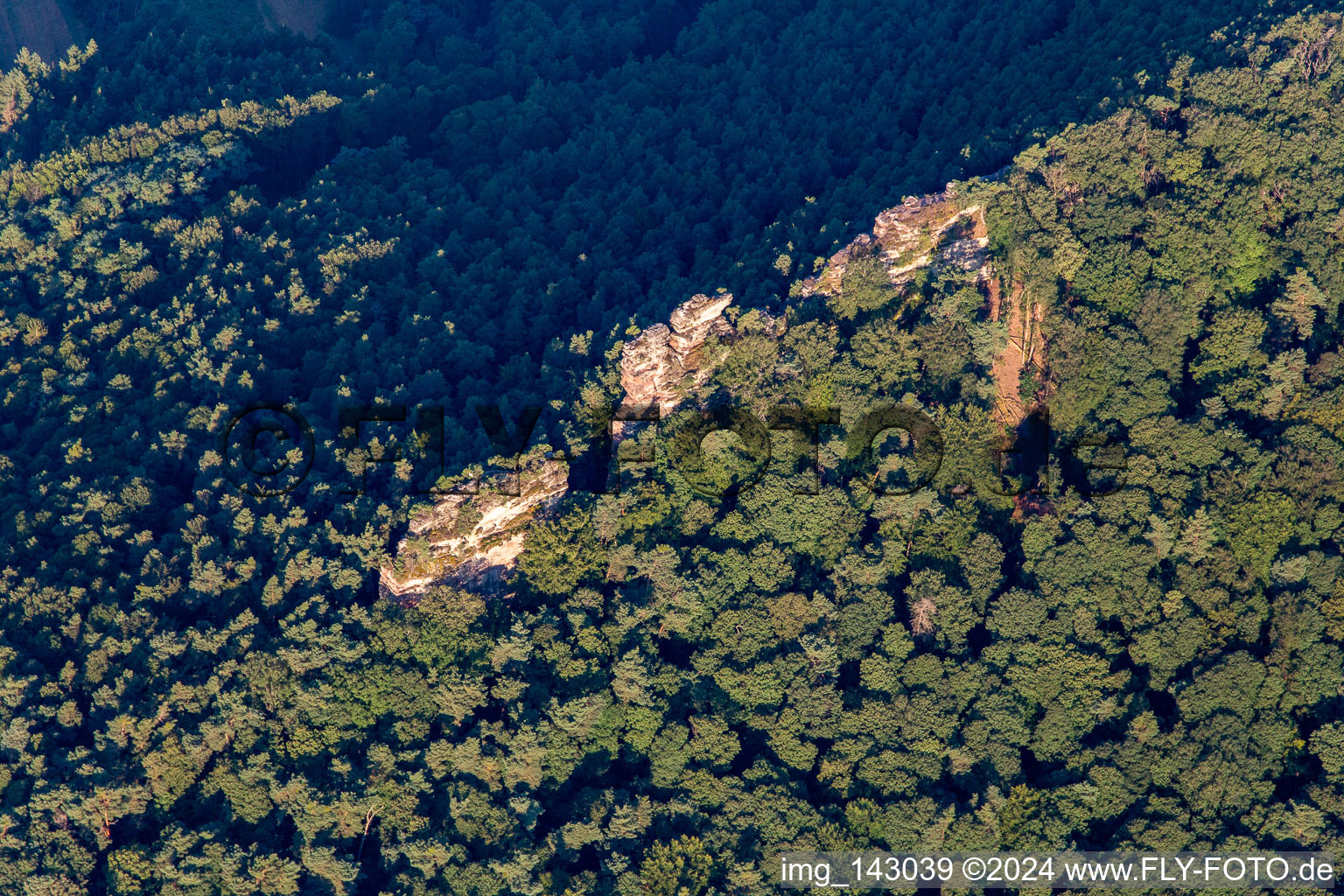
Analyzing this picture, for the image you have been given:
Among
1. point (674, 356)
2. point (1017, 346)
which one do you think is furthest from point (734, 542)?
point (1017, 346)

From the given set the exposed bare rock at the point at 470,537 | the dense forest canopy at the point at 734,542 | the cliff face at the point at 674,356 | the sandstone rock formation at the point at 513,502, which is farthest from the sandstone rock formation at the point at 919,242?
the exposed bare rock at the point at 470,537

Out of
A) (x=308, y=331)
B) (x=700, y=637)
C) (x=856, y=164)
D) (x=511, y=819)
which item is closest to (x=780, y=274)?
(x=856, y=164)

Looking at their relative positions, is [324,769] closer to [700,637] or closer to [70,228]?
[700,637]

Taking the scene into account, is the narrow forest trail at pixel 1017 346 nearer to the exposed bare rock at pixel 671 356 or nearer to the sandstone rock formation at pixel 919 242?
the sandstone rock formation at pixel 919 242

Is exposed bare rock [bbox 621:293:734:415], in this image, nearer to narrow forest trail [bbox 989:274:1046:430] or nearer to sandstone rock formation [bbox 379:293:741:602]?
sandstone rock formation [bbox 379:293:741:602]

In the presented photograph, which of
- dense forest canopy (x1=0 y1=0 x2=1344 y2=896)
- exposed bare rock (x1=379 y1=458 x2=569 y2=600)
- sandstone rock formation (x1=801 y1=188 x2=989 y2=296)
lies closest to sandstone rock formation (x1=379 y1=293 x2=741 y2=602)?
exposed bare rock (x1=379 y1=458 x2=569 y2=600)

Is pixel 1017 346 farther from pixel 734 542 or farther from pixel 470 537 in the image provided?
pixel 470 537
